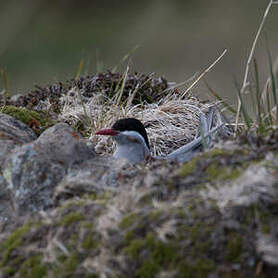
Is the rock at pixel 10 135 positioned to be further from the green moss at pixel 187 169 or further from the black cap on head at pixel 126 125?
the green moss at pixel 187 169

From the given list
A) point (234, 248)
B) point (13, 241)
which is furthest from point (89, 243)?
point (234, 248)

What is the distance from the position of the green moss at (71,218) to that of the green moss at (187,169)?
0.61 metres

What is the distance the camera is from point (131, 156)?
4934mm

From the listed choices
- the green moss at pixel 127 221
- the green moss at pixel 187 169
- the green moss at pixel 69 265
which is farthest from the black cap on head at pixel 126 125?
the green moss at pixel 69 265

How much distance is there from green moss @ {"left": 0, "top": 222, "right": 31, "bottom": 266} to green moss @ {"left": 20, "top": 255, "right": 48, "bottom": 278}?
0.14 m

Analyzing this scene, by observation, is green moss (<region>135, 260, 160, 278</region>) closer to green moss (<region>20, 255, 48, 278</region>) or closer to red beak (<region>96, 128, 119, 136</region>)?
green moss (<region>20, 255, 48, 278</region>)

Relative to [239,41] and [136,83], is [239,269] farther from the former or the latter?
[239,41]

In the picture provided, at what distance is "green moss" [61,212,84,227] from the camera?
3.00m

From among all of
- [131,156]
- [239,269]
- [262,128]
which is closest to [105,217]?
[239,269]

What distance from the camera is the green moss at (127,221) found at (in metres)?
2.85

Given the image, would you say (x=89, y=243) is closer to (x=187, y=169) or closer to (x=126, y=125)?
(x=187, y=169)

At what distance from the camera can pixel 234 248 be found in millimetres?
2668

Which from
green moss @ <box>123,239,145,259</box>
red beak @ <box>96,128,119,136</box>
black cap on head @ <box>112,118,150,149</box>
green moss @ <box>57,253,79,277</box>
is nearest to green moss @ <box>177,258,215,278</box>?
green moss @ <box>123,239,145,259</box>

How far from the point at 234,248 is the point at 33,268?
1.00 metres
